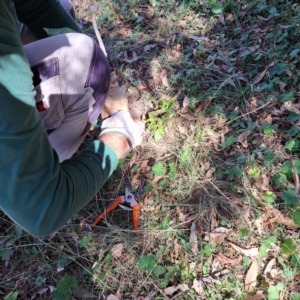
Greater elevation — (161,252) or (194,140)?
(194,140)

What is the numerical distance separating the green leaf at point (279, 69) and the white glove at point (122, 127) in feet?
3.50

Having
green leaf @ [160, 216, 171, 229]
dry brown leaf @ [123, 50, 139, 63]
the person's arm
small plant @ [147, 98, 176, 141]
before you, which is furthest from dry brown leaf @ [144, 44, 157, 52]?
green leaf @ [160, 216, 171, 229]

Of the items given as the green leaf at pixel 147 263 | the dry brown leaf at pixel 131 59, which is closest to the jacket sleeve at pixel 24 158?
the green leaf at pixel 147 263

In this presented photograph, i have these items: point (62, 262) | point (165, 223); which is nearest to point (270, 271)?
point (165, 223)

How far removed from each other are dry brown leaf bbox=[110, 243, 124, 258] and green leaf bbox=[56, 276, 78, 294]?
254 millimetres

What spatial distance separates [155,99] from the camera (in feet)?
8.06

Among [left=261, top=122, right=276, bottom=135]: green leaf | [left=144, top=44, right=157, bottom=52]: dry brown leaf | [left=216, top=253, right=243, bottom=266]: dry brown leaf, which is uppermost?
[left=144, top=44, right=157, bottom=52]: dry brown leaf

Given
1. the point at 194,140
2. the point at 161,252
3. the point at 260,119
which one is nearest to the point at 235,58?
the point at 260,119

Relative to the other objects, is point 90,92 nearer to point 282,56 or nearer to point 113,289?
point 113,289

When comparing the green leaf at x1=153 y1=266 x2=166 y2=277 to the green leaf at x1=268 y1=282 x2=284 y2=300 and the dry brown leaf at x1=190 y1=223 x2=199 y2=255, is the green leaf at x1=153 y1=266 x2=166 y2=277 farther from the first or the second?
the green leaf at x1=268 y1=282 x2=284 y2=300

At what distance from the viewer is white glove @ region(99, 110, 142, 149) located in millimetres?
1890

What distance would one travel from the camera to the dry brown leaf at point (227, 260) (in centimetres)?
164

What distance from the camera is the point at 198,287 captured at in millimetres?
1623

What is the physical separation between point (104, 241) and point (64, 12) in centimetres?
147
